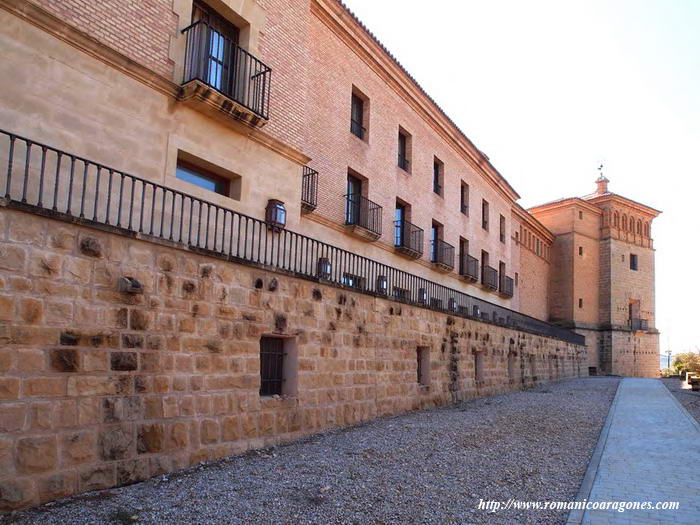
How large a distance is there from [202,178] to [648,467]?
8.65 meters

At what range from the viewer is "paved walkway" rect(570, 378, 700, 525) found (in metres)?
5.32

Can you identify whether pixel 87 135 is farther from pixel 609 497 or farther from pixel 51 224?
pixel 609 497

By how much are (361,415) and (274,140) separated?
5.79 m

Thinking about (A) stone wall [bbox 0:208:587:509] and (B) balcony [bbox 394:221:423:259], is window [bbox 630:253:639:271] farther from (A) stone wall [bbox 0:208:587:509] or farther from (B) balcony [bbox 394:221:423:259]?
(A) stone wall [bbox 0:208:587:509]

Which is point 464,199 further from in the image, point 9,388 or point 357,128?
point 9,388

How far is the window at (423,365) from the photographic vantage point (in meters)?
13.0

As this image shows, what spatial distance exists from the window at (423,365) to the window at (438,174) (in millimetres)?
9576

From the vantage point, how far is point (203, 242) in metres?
9.77

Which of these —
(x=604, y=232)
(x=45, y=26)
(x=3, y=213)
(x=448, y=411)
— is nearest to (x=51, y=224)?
(x=3, y=213)

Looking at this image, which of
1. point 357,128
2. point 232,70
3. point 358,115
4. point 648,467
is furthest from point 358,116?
point 648,467

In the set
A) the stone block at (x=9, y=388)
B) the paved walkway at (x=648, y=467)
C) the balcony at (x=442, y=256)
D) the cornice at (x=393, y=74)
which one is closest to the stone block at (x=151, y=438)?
the stone block at (x=9, y=388)

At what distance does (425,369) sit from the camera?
13.1 meters

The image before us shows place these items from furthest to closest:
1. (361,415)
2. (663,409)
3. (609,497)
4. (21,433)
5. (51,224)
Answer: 1. (663,409)
2. (361,415)
3. (609,497)
4. (51,224)
5. (21,433)

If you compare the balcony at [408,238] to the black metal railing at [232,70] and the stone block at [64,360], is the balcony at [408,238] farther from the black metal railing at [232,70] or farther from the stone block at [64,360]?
the stone block at [64,360]
